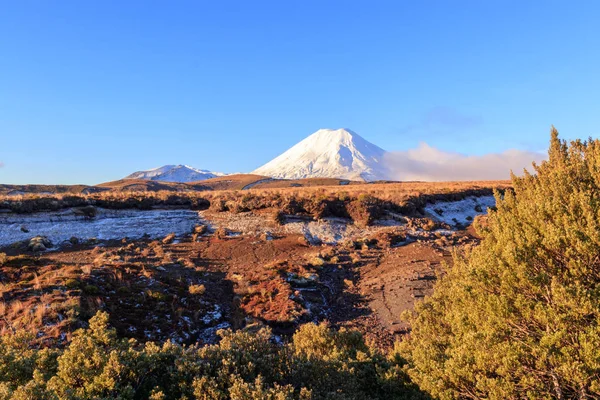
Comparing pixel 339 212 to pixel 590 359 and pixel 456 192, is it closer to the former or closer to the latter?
pixel 456 192

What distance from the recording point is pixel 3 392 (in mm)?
3754

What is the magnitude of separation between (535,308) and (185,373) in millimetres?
5558

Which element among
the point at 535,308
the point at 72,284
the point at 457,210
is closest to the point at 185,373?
the point at 535,308

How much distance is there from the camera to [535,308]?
17.9 ft

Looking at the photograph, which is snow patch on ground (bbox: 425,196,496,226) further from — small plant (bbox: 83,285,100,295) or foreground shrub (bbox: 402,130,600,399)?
small plant (bbox: 83,285,100,295)

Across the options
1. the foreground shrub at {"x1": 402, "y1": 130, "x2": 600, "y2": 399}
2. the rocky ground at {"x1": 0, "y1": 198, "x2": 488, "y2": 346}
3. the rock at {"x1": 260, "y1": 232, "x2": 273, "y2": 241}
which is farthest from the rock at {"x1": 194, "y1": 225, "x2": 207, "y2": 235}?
the foreground shrub at {"x1": 402, "y1": 130, "x2": 600, "y2": 399}

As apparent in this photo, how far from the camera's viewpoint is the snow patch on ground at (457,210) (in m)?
32.1

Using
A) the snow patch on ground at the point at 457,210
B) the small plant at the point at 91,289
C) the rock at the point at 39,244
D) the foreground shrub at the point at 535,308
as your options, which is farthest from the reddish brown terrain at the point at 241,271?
the foreground shrub at the point at 535,308

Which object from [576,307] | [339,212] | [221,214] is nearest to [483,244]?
[576,307]

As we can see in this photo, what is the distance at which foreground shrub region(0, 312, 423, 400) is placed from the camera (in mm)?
4500

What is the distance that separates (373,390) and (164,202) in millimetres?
28251

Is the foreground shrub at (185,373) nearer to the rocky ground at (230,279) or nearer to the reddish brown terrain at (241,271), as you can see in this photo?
the rocky ground at (230,279)

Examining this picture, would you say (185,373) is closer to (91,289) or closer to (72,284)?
(91,289)

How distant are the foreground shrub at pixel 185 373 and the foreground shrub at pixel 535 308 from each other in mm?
1146
